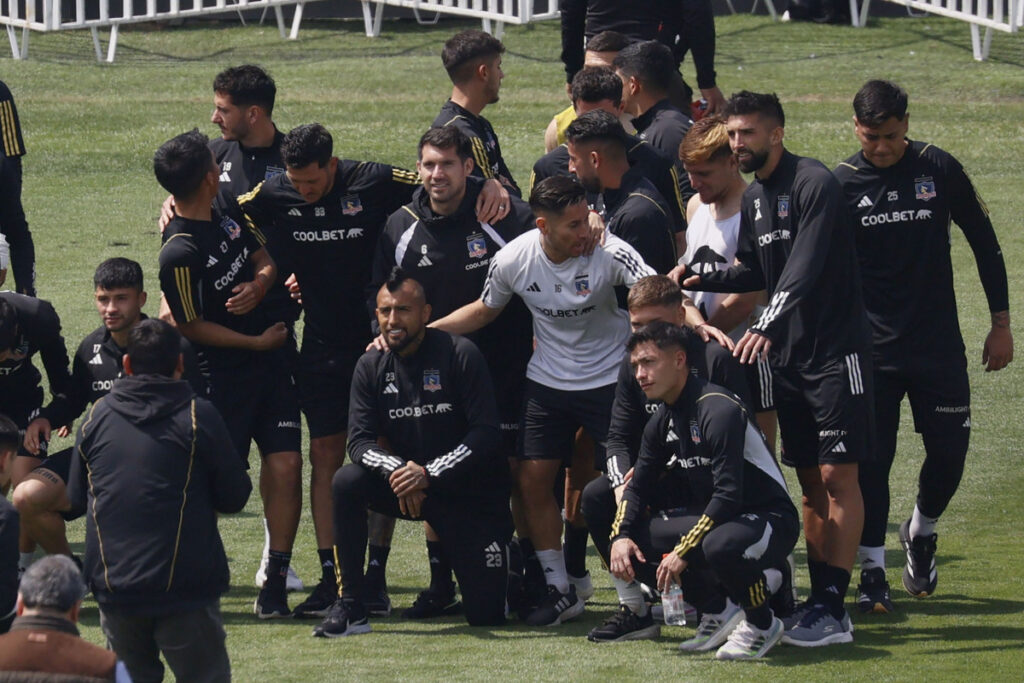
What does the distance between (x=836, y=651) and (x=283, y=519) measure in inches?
96.1

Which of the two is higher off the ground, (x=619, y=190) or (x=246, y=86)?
(x=246, y=86)

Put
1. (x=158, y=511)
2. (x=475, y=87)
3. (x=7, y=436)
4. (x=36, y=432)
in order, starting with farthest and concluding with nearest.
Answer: (x=475, y=87)
(x=36, y=432)
(x=7, y=436)
(x=158, y=511)

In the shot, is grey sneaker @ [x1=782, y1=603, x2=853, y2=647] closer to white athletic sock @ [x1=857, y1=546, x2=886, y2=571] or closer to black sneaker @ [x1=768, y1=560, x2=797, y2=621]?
black sneaker @ [x1=768, y1=560, x2=797, y2=621]

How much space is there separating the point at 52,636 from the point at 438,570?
3115 millimetres

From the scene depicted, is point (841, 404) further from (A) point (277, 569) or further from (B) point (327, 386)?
(A) point (277, 569)

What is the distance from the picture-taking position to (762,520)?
634cm

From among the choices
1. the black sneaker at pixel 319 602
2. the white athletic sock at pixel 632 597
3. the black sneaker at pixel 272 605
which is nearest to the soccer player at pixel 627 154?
the white athletic sock at pixel 632 597

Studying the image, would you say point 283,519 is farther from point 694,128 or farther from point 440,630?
point 694,128

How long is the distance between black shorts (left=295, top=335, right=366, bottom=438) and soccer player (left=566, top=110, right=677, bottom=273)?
1334 mm

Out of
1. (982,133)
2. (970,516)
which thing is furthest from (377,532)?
(982,133)

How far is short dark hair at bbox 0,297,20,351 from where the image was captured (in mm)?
7055

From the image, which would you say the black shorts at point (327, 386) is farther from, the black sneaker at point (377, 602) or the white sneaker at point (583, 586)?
the white sneaker at point (583, 586)

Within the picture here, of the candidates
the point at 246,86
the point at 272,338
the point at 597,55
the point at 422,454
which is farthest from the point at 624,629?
the point at 597,55

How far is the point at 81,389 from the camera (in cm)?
723
